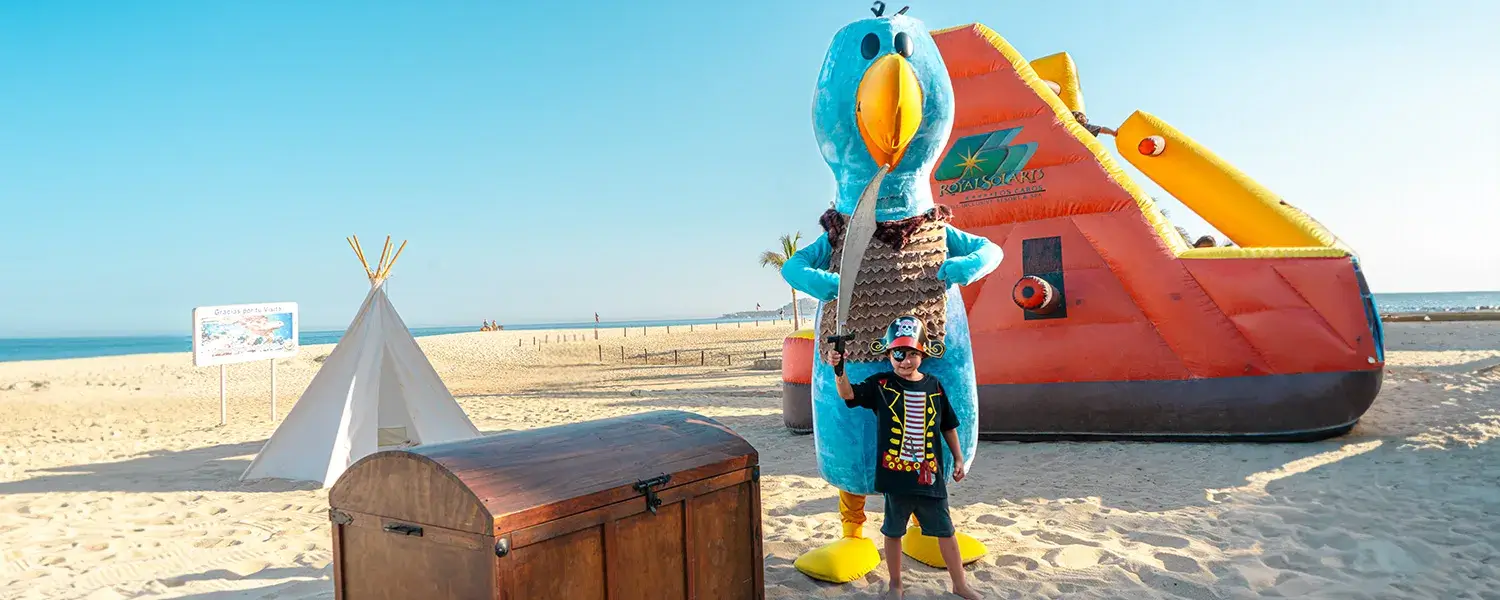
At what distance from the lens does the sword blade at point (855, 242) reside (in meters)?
3.35

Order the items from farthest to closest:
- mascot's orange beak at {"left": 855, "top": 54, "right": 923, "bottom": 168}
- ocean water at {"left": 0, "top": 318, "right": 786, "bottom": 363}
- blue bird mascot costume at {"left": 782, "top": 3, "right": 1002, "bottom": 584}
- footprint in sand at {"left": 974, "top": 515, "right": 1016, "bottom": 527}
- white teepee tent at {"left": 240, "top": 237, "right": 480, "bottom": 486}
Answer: ocean water at {"left": 0, "top": 318, "right": 786, "bottom": 363}
white teepee tent at {"left": 240, "top": 237, "right": 480, "bottom": 486}
footprint in sand at {"left": 974, "top": 515, "right": 1016, "bottom": 527}
blue bird mascot costume at {"left": 782, "top": 3, "right": 1002, "bottom": 584}
mascot's orange beak at {"left": 855, "top": 54, "right": 923, "bottom": 168}

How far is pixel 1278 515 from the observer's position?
15.1 ft

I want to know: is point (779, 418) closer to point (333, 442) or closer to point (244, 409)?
point (333, 442)

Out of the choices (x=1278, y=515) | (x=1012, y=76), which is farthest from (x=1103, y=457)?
(x=1012, y=76)

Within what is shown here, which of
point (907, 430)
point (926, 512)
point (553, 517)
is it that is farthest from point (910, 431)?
point (553, 517)

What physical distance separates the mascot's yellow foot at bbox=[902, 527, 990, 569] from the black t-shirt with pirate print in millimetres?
808

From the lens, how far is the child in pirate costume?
316 centimetres

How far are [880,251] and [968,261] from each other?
40cm

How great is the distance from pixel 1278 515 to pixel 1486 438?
370cm

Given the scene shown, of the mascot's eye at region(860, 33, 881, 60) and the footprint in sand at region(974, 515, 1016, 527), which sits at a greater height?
the mascot's eye at region(860, 33, 881, 60)

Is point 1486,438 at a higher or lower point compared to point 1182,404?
lower

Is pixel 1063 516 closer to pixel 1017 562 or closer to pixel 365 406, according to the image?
pixel 1017 562

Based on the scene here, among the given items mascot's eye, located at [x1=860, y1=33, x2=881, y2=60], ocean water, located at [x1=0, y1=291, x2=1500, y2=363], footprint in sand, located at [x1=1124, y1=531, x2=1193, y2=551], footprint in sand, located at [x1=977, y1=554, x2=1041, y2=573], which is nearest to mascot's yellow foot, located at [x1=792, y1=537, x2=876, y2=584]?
footprint in sand, located at [x1=977, y1=554, x2=1041, y2=573]

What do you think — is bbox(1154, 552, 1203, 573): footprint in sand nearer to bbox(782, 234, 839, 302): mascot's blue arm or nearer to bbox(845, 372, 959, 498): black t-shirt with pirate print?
bbox(845, 372, 959, 498): black t-shirt with pirate print
